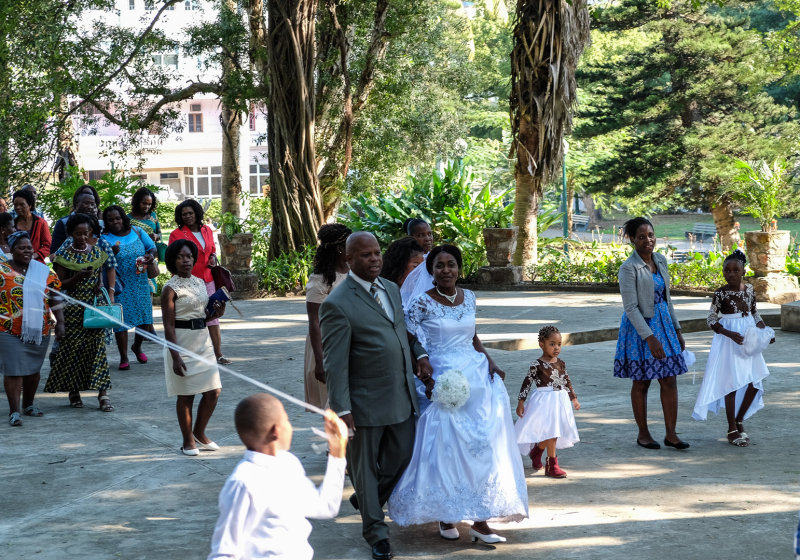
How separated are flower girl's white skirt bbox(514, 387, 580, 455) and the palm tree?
1186 cm

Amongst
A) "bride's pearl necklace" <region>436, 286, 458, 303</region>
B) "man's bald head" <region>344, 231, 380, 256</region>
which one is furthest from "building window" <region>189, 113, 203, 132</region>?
"man's bald head" <region>344, 231, 380, 256</region>

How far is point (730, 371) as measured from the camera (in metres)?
7.69

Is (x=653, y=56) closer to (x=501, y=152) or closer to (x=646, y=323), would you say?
(x=501, y=152)

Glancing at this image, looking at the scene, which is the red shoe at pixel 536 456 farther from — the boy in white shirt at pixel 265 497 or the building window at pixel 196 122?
the building window at pixel 196 122

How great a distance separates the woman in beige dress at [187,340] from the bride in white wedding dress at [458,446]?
7.43 feet

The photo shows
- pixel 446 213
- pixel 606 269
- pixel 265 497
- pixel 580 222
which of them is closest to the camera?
pixel 265 497

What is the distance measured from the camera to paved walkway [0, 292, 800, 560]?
215 inches

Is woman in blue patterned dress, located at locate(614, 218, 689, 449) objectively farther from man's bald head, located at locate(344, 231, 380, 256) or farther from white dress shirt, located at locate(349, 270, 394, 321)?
man's bald head, located at locate(344, 231, 380, 256)

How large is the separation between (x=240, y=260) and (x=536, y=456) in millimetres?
11000

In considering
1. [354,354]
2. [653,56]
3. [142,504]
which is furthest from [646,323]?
[653,56]

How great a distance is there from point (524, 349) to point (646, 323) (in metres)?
4.78

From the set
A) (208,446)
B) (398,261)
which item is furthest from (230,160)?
(398,261)

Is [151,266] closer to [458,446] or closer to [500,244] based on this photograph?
[458,446]

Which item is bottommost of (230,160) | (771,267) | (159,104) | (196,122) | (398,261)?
(771,267)
